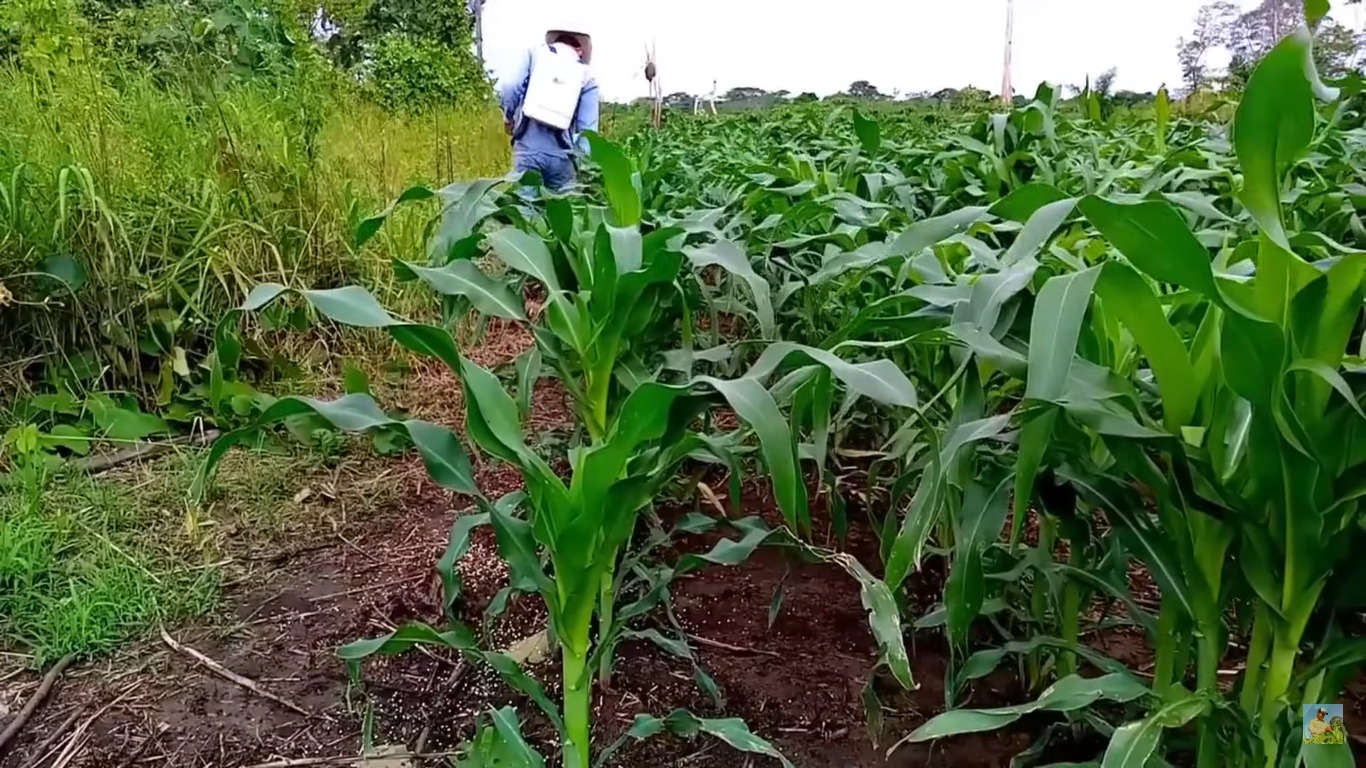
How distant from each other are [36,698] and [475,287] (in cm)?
102

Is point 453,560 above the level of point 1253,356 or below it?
below

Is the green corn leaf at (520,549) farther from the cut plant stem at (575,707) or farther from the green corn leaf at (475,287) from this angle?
the green corn leaf at (475,287)

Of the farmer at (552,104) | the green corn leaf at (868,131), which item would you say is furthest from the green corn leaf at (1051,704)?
the farmer at (552,104)

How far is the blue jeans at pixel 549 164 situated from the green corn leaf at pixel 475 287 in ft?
12.0

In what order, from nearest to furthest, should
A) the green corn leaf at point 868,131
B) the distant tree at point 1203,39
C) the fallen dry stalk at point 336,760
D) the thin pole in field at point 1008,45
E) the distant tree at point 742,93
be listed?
the fallen dry stalk at point 336,760 < the green corn leaf at point 868,131 < the distant tree at point 1203,39 < the thin pole in field at point 1008,45 < the distant tree at point 742,93

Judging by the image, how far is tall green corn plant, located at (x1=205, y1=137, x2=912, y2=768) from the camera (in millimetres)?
980

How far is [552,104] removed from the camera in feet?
16.2

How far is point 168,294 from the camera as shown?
292 centimetres

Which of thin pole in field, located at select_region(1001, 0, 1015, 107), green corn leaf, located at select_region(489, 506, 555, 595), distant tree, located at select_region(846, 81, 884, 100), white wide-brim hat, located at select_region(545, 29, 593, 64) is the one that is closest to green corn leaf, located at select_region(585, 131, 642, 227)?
green corn leaf, located at select_region(489, 506, 555, 595)

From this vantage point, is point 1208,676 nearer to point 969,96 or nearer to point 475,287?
point 475,287

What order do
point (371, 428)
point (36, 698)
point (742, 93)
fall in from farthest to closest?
1. point (742, 93)
2. point (36, 698)
3. point (371, 428)

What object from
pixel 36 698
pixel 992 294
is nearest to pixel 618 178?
pixel 992 294

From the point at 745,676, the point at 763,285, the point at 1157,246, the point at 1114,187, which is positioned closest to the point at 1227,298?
the point at 1157,246

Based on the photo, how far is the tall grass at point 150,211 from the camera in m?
2.78
